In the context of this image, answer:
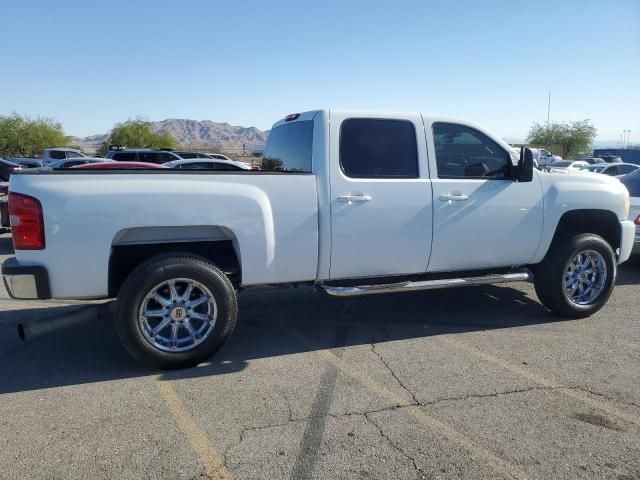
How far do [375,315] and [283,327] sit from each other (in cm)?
106

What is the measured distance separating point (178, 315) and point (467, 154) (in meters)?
3.14

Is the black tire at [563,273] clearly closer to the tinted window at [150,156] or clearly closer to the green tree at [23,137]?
the tinted window at [150,156]

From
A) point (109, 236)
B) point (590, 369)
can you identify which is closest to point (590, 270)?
point (590, 369)

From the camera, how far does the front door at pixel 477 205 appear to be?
493 centimetres

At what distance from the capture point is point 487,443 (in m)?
3.19

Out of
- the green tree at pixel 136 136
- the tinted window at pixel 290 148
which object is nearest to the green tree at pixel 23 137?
the green tree at pixel 136 136

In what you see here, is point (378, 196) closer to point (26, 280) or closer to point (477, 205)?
point (477, 205)

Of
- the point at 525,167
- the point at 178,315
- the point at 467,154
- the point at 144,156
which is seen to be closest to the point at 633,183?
the point at 525,167

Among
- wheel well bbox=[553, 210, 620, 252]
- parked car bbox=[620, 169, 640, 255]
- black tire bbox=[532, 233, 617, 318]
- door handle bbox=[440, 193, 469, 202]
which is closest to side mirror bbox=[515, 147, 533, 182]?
door handle bbox=[440, 193, 469, 202]

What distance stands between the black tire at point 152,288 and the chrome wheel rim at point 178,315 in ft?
0.12

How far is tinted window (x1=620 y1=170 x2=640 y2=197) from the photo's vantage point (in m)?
8.27

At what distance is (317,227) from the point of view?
4.42 m

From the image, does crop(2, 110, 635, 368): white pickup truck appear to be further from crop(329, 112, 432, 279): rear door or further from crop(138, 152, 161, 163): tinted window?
crop(138, 152, 161, 163): tinted window

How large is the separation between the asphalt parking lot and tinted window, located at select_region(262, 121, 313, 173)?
5.41ft
